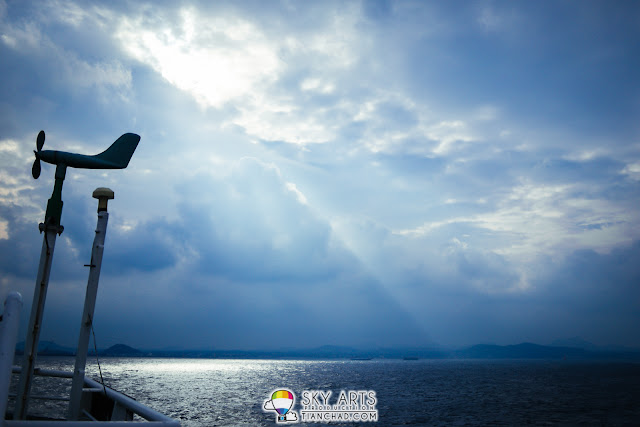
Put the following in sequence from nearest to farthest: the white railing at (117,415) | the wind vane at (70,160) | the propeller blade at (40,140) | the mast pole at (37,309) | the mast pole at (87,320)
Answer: the white railing at (117,415) < the mast pole at (37,309) < the wind vane at (70,160) < the mast pole at (87,320) < the propeller blade at (40,140)

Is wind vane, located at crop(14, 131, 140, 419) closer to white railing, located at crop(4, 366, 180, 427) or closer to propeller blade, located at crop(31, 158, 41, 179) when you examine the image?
propeller blade, located at crop(31, 158, 41, 179)

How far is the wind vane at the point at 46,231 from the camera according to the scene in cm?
621

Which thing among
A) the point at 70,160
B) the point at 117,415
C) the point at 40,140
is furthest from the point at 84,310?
the point at 40,140

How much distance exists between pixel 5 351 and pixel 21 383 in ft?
13.9

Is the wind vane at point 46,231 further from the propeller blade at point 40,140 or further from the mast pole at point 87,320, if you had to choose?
the mast pole at point 87,320

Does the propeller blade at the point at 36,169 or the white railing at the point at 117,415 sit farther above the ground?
the propeller blade at the point at 36,169

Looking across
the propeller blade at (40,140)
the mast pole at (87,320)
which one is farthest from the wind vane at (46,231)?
the mast pole at (87,320)

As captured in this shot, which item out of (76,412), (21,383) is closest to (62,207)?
(21,383)

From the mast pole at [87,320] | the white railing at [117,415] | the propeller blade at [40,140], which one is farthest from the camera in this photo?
the propeller blade at [40,140]

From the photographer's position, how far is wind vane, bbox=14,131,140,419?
6207 mm

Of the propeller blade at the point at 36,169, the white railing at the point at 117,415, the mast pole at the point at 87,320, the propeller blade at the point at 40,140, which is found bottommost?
the white railing at the point at 117,415

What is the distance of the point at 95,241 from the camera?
716 cm

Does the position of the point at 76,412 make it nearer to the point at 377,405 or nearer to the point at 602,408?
the point at 377,405

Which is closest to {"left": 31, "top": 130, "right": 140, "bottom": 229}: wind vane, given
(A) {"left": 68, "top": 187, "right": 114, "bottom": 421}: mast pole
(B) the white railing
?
(A) {"left": 68, "top": 187, "right": 114, "bottom": 421}: mast pole
